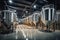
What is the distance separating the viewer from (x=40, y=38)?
10.1ft

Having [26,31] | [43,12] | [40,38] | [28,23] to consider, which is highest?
[43,12]

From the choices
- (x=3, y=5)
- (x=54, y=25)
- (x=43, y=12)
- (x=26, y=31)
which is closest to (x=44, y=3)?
(x=43, y=12)

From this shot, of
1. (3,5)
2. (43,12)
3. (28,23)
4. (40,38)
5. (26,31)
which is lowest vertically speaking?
(40,38)

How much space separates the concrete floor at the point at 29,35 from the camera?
10.1 feet

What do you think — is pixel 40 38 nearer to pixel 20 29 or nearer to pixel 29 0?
pixel 20 29

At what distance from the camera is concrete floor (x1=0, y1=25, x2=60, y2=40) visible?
Answer: 307 cm

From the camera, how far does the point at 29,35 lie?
310 centimetres

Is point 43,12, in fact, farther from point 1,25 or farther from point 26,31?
point 1,25

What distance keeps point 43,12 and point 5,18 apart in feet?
3.49

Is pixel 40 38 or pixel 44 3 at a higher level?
pixel 44 3

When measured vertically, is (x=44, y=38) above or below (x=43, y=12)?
below

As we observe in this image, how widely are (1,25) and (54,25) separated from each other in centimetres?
146

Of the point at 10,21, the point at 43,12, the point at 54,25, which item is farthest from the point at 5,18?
the point at 54,25

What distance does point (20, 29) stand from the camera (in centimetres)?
306
